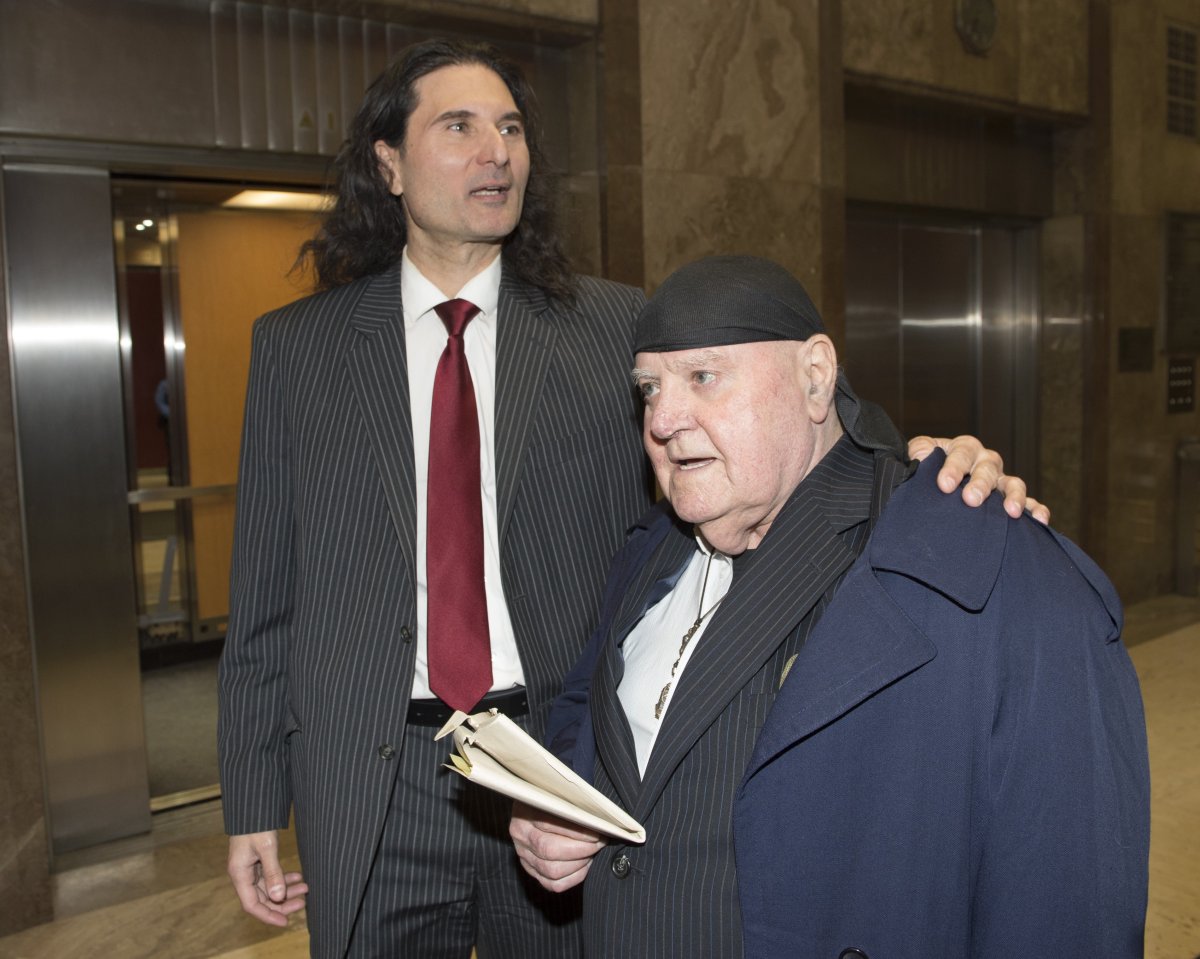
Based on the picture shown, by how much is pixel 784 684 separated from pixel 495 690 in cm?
76

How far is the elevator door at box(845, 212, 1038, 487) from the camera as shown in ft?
20.9

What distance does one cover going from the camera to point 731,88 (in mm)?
4988

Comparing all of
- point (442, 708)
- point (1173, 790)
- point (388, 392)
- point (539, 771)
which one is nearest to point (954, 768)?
point (539, 771)

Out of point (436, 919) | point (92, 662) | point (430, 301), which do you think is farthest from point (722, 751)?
point (92, 662)

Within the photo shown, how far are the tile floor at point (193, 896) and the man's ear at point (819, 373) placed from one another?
2603mm

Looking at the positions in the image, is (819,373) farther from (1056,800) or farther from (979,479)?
(1056,800)

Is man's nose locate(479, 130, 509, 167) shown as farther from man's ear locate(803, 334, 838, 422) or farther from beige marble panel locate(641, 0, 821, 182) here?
beige marble panel locate(641, 0, 821, 182)

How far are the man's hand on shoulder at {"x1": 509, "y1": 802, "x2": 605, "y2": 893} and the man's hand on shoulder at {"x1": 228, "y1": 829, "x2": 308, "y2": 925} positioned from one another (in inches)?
24.6

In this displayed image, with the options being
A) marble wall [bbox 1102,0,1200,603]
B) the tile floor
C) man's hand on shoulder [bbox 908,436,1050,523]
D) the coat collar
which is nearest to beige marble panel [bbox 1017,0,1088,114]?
marble wall [bbox 1102,0,1200,603]

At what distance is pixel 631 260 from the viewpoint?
15.3ft

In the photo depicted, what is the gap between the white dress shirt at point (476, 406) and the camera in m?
1.97

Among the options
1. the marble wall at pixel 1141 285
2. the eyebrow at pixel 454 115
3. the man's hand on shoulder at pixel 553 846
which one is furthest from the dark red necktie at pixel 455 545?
the marble wall at pixel 1141 285

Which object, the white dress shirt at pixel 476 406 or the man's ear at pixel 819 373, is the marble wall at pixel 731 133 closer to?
the white dress shirt at pixel 476 406

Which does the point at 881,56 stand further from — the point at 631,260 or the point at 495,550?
the point at 495,550
